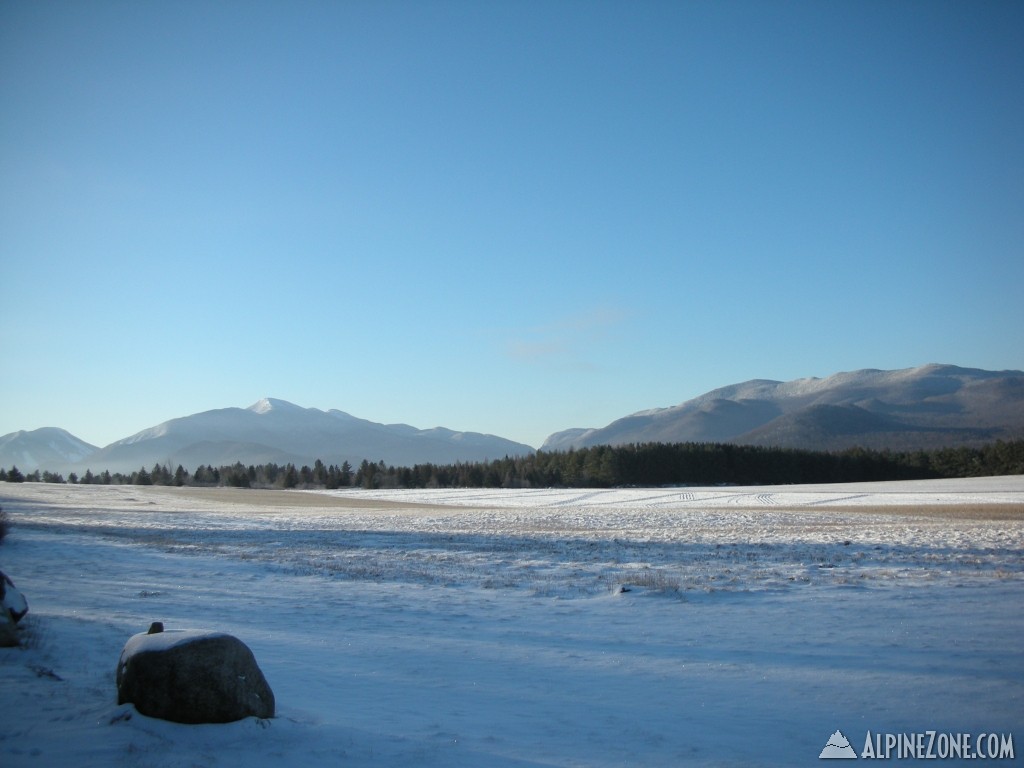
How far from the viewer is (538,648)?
1173 cm

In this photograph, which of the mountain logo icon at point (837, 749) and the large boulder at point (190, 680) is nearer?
the large boulder at point (190, 680)

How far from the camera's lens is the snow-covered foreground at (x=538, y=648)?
7547 millimetres

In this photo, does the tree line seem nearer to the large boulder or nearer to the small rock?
the small rock

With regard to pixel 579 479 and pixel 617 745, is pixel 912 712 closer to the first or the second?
pixel 617 745

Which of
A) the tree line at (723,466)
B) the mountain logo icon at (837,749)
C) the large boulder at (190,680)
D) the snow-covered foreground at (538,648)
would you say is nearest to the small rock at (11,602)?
the snow-covered foreground at (538,648)

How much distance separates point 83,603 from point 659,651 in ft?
40.1

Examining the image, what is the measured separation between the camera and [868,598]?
15.1 meters

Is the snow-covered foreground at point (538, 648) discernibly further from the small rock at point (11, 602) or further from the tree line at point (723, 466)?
the tree line at point (723, 466)

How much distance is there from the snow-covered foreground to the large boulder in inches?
7.6
